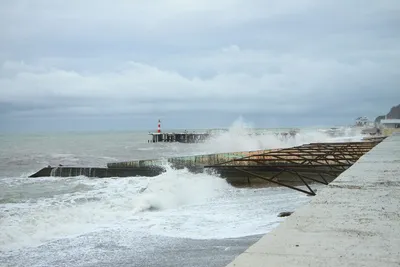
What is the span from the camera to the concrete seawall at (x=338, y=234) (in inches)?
119

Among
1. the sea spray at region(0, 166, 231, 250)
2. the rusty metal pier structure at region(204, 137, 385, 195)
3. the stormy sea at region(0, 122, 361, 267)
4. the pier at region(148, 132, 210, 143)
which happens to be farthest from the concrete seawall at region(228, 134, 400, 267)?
the pier at region(148, 132, 210, 143)

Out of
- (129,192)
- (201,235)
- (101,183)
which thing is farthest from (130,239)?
(101,183)

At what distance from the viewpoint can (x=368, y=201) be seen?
5145 millimetres

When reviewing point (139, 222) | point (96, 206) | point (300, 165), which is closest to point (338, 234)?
point (300, 165)

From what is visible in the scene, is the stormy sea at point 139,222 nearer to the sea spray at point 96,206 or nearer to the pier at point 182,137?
the sea spray at point 96,206

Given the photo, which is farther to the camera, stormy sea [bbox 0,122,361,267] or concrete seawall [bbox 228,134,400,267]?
stormy sea [bbox 0,122,361,267]

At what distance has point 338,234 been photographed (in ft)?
12.1

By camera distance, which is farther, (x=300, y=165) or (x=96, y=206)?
(x=96, y=206)

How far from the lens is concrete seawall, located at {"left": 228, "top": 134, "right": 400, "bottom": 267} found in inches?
119

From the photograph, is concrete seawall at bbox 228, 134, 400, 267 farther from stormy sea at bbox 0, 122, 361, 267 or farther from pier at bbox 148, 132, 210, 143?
pier at bbox 148, 132, 210, 143

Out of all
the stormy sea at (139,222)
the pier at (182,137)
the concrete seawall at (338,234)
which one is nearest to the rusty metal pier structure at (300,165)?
the stormy sea at (139,222)

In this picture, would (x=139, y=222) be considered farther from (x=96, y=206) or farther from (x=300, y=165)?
(x=300, y=165)

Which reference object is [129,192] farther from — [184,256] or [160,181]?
[184,256]

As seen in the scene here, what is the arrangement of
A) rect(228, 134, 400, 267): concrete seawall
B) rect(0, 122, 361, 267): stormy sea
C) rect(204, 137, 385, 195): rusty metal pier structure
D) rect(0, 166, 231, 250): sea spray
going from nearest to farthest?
rect(228, 134, 400, 267): concrete seawall < rect(0, 122, 361, 267): stormy sea < rect(0, 166, 231, 250): sea spray < rect(204, 137, 385, 195): rusty metal pier structure
